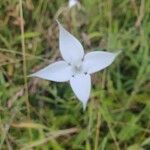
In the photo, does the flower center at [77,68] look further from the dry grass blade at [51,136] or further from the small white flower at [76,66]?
the dry grass blade at [51,136]

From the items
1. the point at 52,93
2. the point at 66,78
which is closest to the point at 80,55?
the point at 66,78

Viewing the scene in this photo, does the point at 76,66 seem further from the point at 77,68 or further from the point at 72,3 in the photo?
the point at 72,3

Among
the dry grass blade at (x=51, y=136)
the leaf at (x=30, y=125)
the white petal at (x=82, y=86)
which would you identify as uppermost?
the white petal at (x=82, y=86)

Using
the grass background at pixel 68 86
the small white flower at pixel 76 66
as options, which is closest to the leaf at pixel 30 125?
the grass background at pixel 68 86

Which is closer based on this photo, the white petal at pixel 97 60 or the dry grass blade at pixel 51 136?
the white petal at pixel 97 60

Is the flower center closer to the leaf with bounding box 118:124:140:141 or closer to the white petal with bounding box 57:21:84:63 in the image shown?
the white petal with bounding box 57:21:84:63

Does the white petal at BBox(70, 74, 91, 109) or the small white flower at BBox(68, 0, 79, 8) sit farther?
the small white flower at BBox(68, 0, 79, 8)

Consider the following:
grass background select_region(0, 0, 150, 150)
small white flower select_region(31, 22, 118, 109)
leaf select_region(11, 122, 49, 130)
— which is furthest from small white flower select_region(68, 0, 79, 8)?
leaf select_region(11, 122, 49, 130)

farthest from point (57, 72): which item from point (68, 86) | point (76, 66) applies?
point (68, 86)
